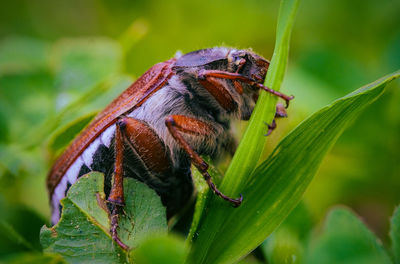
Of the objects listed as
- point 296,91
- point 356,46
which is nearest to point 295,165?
point 296,91

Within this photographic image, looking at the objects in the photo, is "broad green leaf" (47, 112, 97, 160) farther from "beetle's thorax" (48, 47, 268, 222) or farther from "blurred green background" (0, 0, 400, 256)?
"beetle's thorax" (48, 47, 268, 222)

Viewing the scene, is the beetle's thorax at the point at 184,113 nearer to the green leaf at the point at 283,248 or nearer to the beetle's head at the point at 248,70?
the beetle's head at the point at 248,70

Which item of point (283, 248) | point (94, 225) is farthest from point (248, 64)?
point (94, 225)

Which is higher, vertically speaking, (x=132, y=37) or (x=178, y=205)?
(x=132, y=37)

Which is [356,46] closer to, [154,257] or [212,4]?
[212,4]

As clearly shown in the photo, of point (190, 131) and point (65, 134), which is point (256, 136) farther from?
point (65, 134)

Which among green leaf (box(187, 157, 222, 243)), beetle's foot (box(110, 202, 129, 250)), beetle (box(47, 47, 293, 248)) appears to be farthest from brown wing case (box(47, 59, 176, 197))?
green leaf (box(187, 157, 222, 243))

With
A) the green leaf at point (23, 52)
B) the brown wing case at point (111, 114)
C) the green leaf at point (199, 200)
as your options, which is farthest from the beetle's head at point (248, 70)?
the green leaf at point (23, 52)
